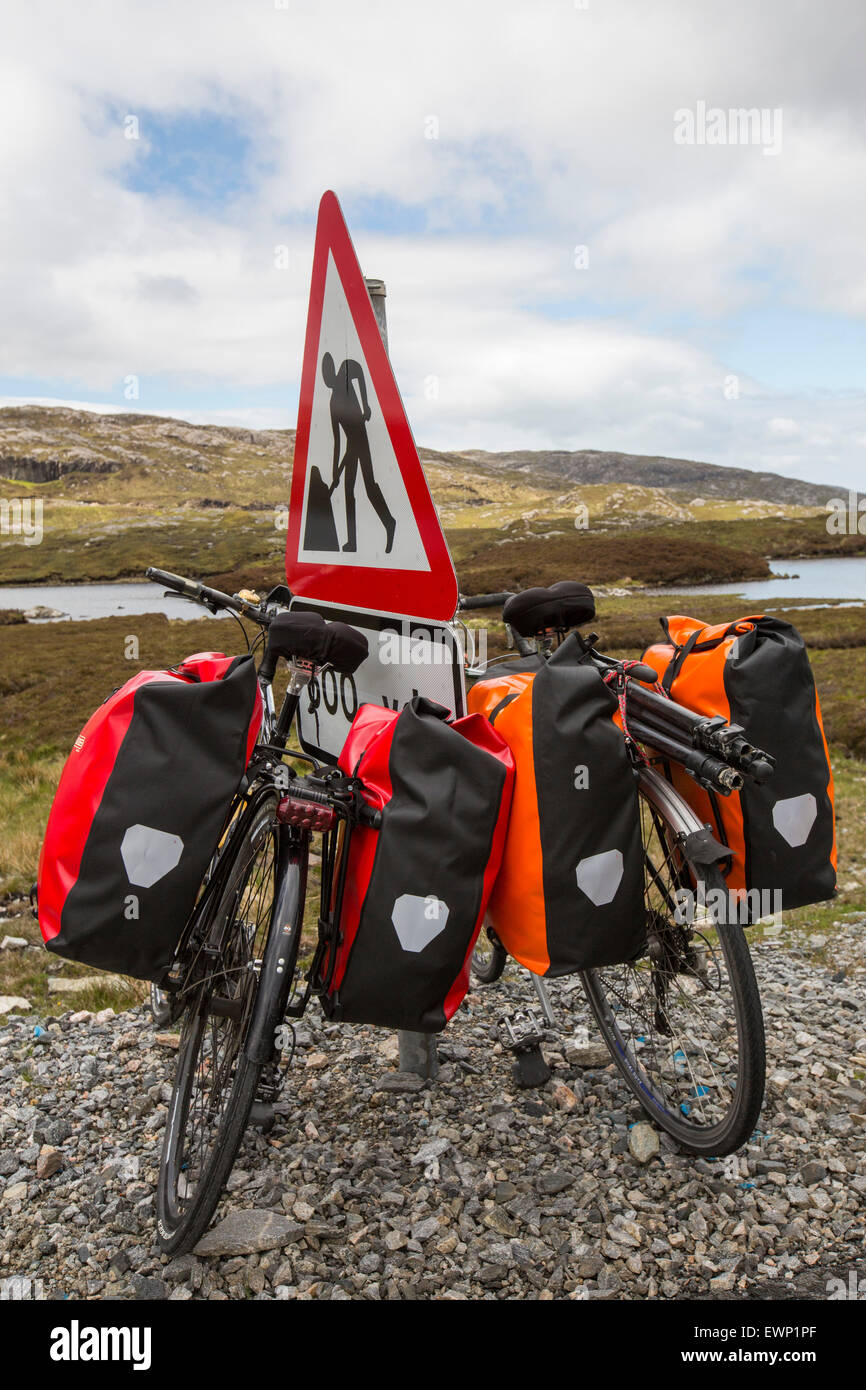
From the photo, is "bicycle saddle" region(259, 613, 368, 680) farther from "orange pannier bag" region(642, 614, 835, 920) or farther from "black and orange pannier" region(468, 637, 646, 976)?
"orange pannier bag" region(642, 614, 835, 920)

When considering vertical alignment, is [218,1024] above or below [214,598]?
below

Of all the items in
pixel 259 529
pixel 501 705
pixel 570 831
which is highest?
pixel 259 529

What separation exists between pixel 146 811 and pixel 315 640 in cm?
76

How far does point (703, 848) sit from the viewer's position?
282 cm

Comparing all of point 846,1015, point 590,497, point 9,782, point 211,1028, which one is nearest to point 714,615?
point 9,782

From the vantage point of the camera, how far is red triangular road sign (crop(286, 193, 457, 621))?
2768 mm

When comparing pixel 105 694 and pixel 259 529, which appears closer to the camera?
pixel 105 694

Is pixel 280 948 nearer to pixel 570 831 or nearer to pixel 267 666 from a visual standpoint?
pixel 570 831

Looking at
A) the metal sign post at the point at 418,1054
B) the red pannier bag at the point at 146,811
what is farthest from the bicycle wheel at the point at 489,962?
the red pannier bag at the point at 146,811

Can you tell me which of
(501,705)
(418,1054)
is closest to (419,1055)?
(418,1054)

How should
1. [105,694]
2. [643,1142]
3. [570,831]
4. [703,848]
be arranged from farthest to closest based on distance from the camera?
[105,694] < [643,1142] < [703,848] < [570,831]

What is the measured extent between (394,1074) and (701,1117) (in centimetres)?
136

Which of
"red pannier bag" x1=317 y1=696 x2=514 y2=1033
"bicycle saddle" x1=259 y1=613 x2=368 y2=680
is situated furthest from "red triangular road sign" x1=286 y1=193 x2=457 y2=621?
"red pannier bag" x1=317 y1=696 x2=514 y2=1033
